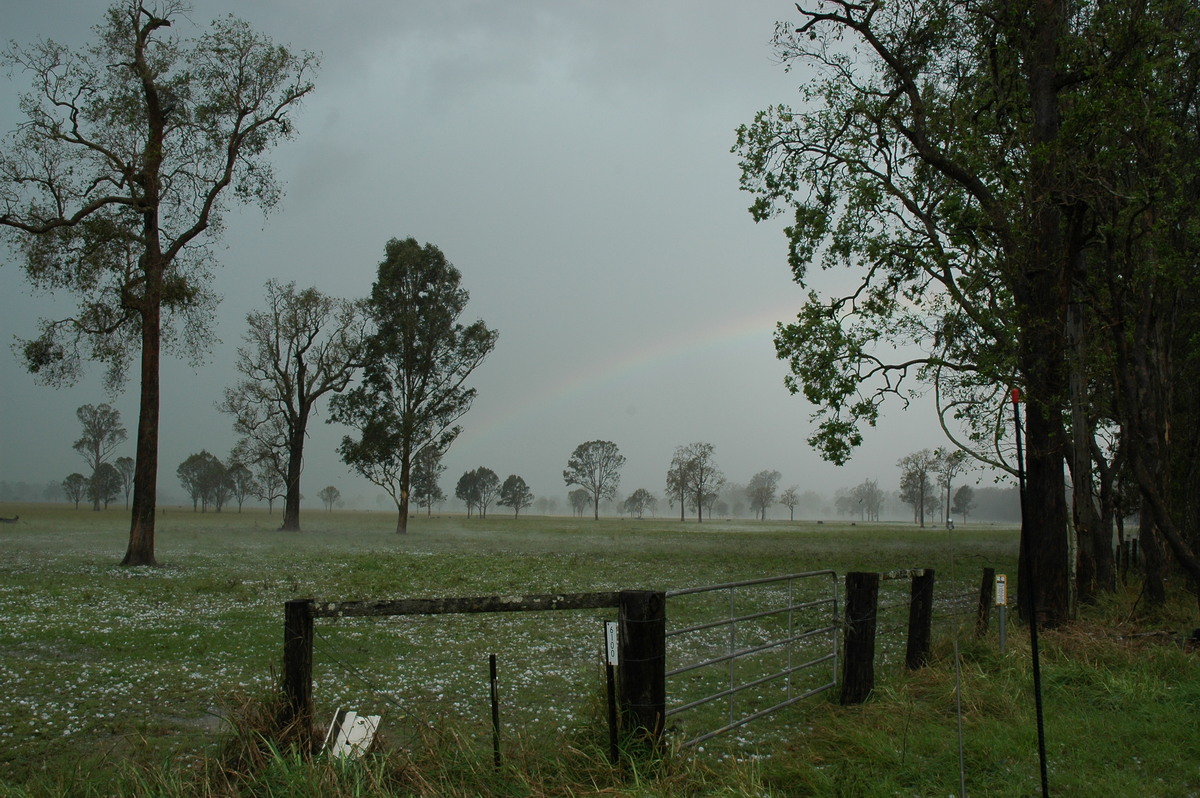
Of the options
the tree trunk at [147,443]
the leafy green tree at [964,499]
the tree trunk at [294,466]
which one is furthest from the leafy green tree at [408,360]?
the leafy green tree at [964,499]

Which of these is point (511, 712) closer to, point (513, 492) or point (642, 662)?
point (642, 662)

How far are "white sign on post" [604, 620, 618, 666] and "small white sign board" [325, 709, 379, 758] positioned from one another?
196 centimetres

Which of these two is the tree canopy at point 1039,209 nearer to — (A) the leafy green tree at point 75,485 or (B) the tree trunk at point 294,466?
(B) the tree trunk at point 294,466

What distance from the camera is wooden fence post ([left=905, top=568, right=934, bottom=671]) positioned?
9375 millimetres

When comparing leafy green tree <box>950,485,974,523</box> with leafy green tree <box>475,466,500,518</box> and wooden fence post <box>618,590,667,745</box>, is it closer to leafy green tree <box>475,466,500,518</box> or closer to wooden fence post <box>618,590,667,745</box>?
leafy green tree <box>475,466,500,518</box>

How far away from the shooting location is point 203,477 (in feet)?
442

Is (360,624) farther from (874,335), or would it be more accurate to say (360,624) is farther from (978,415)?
(978,415)

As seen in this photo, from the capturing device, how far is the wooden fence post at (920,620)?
9.38 meters

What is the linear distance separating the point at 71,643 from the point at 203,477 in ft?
452

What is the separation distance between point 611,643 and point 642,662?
558 millimetres

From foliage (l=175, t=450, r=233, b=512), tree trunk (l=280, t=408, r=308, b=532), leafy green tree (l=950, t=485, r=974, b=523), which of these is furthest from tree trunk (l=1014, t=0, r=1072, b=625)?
leafy green tree (l=950, t=485, r=974, b=523)

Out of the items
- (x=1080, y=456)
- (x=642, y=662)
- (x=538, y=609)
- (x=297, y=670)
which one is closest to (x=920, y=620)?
(x=642, y=662)

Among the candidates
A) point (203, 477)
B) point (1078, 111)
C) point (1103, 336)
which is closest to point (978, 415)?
point (1103, 336)

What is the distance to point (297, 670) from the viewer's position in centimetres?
579
